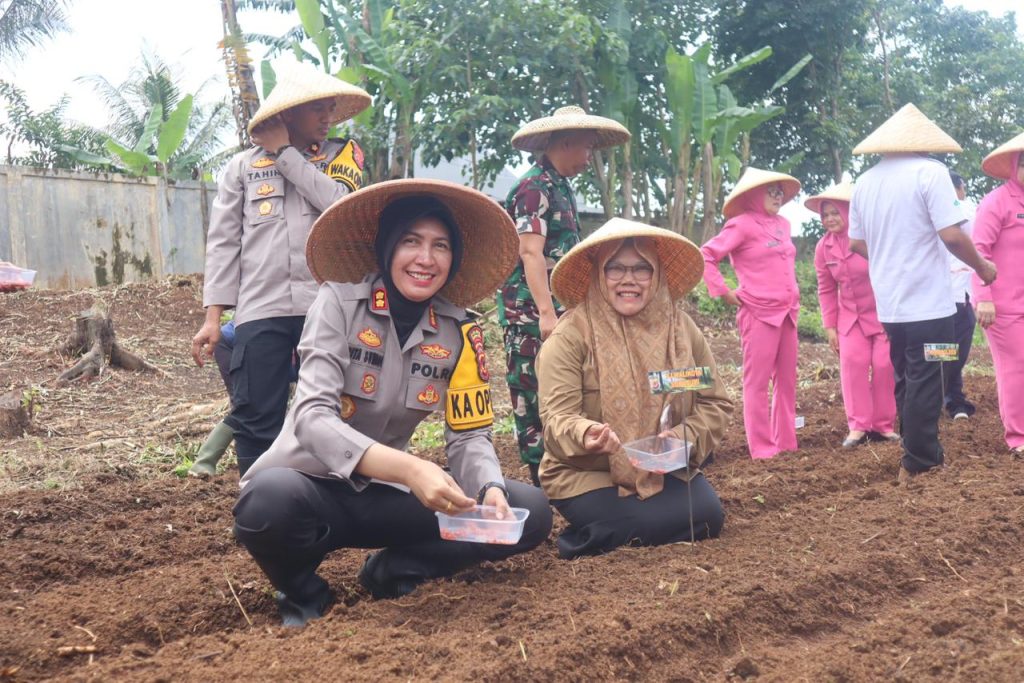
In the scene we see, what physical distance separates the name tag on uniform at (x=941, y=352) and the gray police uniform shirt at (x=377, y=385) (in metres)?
2.13

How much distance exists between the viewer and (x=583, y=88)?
12727 millimetres

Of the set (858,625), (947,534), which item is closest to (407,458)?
(858,625)

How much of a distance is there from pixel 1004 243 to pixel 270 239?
11.6 feet

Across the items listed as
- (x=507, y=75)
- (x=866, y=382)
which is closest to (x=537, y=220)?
(x=866, y=382)

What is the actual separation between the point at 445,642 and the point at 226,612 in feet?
2.60

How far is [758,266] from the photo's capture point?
5.39 metres

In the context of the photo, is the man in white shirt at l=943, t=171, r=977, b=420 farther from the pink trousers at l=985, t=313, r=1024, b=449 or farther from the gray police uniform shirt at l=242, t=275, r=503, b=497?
the gray police uniform shirt at l=242, t=275, r=503, b=497

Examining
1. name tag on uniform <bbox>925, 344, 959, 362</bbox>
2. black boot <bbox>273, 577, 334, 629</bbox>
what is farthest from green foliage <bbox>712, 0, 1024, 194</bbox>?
black boot <bbox>273, 577, 334, 629</bbox>

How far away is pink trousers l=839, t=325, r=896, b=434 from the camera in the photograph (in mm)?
5746

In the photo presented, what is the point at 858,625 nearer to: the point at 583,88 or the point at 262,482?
the point at 262,482

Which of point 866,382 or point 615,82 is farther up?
point 615,82

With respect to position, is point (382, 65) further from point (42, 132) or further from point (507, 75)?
point (42, 132)

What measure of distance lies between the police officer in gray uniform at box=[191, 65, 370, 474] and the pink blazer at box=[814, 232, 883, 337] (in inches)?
124

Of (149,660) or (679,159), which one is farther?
(679,159)
